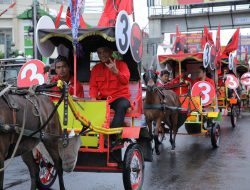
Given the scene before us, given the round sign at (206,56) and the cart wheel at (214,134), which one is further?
the round sign at (206,56)

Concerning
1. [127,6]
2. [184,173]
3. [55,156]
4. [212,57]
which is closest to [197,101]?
[212,57]

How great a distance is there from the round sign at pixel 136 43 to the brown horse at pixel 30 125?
61.4 inches

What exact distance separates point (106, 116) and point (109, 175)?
7.22ft

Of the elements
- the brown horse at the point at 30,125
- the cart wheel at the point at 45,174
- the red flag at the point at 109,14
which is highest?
the red flag at the point at 109,14

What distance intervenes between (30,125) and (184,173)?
3705mm

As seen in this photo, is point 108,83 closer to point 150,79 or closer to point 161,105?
point 150,79

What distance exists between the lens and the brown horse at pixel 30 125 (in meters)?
5.29

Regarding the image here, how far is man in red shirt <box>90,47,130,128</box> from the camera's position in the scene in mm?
6766

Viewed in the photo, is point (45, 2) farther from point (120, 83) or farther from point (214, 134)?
point (120, 83)

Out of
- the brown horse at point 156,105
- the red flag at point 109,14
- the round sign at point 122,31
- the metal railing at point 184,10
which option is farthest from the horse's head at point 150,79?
the metal railing at point 184,10

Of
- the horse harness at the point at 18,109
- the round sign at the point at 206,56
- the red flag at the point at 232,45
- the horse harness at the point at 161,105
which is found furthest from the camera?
the red flag at the point at 232,45

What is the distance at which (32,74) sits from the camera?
7.63 metres

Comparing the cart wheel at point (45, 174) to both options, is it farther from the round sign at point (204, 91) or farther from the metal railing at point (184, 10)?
the metal railing at point (184, 10)

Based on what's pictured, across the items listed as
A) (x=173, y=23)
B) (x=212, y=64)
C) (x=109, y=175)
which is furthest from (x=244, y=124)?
(x=173, y=23)
